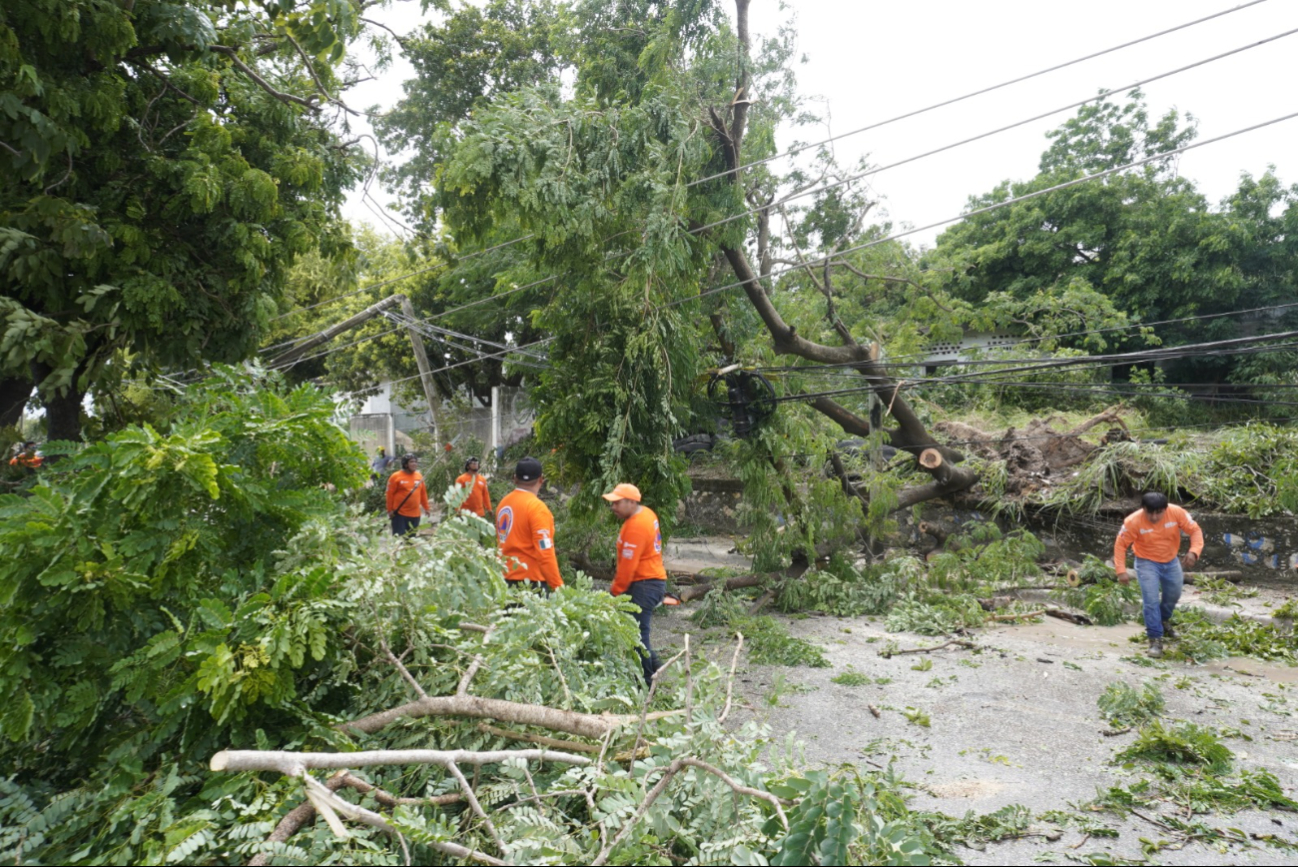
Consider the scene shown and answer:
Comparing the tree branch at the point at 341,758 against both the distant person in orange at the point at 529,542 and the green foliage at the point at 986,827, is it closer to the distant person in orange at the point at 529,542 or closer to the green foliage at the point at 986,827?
the green foliage at the point at 986,827

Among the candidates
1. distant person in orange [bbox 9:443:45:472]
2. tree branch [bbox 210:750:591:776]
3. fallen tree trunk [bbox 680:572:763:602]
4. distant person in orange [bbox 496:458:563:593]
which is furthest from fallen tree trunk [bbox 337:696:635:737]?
distant person in orange [bbox 9:443:45:472]

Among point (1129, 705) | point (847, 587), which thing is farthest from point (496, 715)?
point (847, 587)

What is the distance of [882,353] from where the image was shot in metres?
11.0

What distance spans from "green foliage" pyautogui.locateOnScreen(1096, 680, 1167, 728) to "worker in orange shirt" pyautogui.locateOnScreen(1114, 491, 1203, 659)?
1.84 meters

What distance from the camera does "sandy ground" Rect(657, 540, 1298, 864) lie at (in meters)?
4.03

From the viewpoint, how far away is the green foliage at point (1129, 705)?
566 cm

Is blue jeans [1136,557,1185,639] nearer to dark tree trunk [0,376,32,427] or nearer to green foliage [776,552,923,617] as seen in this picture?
green foliage [776,552,923,617]

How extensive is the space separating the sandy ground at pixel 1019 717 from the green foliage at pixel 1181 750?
160 millimetres

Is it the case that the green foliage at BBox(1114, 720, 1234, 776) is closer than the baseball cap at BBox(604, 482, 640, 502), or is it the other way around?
the green foliage at BBox(1114, 720, 1234, 776)

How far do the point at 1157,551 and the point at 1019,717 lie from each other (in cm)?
285

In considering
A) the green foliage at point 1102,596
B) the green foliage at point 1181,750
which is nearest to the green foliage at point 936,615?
→ the green foliage at point 1102,596

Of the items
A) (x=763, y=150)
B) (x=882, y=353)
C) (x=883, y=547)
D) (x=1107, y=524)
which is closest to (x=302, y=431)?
(x=763, y=150)

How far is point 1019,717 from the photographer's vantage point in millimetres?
5859

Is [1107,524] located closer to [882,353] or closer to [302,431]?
[882,353]
